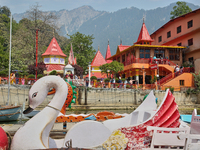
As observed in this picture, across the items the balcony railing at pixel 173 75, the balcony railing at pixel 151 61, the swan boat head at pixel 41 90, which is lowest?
the swan boat head at pixel 41 90

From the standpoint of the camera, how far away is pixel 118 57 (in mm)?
36875

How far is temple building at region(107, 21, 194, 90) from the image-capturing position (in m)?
27.0

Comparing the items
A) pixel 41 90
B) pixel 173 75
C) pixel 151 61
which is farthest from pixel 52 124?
pixel 151 61

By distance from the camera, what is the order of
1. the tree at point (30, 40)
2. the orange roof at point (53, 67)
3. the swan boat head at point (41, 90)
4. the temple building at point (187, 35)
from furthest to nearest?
1. the tree at point (30, 40)
2. the orange roof at point (53, 67)
3. the temple building at point (187, 35)
4. the swan boat head at point (41, 90)

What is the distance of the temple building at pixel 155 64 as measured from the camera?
88.7 ft

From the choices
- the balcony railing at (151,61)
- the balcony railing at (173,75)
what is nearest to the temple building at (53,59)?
the balcony railing at (151,61)

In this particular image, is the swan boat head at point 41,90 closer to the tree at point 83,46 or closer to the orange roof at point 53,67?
the orange roof at point 53,67

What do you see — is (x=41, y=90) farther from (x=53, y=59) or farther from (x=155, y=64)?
(x=53, y=59)

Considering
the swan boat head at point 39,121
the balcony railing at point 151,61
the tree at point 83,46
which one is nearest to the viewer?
the swan boat head at point 39,121

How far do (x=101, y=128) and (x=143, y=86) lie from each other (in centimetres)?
2225

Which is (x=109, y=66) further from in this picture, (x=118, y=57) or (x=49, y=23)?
(x=49, y=23)

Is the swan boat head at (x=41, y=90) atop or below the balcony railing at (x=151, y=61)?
below

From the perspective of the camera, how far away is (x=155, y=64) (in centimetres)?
2786

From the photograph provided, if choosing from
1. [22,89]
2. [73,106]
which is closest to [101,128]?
[73,106]
